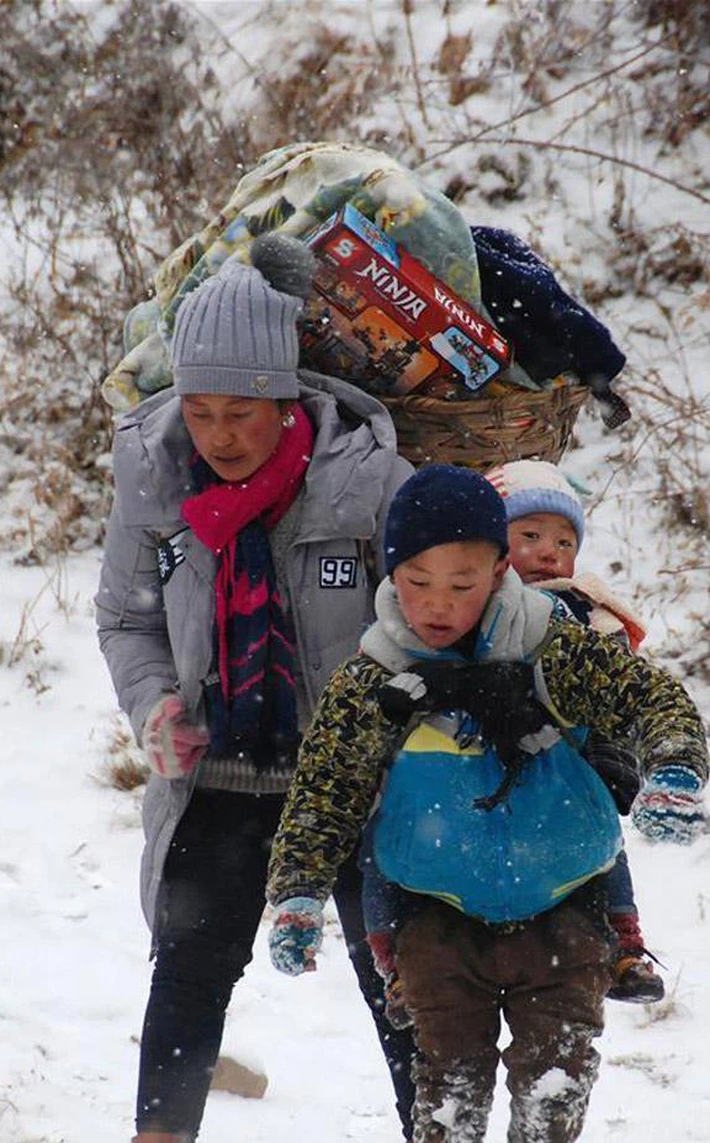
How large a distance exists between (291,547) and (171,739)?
382 mm

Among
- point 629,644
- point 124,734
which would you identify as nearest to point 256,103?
point 124,734

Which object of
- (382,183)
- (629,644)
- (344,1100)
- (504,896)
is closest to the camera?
(504,896)

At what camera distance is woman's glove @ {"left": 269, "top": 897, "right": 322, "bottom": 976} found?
223 cm

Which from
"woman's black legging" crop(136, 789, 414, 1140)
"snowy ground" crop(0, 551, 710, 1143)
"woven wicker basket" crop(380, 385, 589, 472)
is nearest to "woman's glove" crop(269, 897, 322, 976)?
"woman's black legging" crop(136, 789, 414, 1140)

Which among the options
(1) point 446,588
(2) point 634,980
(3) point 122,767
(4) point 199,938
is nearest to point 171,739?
(4) point 199,938

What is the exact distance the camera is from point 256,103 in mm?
8258

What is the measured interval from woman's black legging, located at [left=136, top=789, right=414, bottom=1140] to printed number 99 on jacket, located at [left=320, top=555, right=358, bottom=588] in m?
0.41

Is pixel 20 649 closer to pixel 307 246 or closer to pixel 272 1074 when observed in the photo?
pixel 272 1074

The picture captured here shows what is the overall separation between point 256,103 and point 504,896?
6658 mm

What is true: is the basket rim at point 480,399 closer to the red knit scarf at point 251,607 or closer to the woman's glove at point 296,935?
the red knit scarf at point 251,607

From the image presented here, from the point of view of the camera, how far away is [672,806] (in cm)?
212

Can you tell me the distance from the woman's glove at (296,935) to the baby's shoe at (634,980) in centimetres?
47

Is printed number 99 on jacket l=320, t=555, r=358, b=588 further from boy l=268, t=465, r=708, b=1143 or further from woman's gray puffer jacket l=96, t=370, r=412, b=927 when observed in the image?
boy l=268, t=465, r=708, b=1143

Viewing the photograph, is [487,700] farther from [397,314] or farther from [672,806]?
[397,314]
